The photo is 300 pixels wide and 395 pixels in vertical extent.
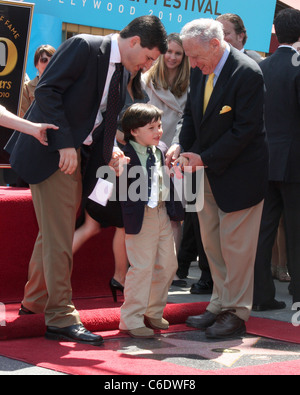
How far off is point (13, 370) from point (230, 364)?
1046 millimetres

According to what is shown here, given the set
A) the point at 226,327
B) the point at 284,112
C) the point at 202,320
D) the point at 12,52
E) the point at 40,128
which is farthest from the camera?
the point at 12,52

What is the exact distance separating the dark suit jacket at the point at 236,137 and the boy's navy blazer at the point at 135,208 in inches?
9.3

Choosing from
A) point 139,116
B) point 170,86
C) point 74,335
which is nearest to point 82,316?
point 74,335

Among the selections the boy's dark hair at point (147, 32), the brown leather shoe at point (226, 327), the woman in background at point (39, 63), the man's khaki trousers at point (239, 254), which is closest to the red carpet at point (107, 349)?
the brown leather shoe at point (226, 327)

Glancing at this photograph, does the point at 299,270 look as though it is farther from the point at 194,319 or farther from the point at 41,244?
the point at 41,244

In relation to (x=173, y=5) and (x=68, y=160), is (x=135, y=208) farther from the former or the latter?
(x=173, y=5)

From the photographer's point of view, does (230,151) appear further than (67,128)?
Yes

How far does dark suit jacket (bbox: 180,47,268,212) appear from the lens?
4.12 metres

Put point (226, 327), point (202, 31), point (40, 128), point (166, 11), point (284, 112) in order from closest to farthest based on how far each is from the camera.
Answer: point (40, 128), point (202, 31), point (226, 327), point (284, 112), point (166, 11)

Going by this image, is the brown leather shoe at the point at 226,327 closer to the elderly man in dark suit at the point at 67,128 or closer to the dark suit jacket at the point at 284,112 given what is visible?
the elderly man in dark suit at the point at 67,128

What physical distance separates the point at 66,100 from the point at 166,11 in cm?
484

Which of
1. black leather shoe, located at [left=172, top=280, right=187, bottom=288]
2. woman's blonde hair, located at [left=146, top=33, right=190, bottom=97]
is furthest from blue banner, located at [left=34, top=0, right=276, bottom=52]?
black leather shoe, located at [left=172, top=280, right=187, bottom=288]

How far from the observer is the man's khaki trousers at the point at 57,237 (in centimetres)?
381

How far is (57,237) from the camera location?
3.83 meters
